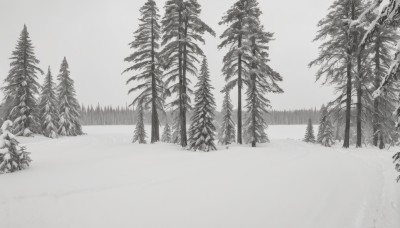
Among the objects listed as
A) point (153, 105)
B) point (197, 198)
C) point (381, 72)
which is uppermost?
point (381, 72)

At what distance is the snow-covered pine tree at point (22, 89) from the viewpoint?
89.6 feet

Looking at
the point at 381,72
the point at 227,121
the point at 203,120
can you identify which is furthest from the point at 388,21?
the point at 227,121

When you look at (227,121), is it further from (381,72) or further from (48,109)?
(48,109)

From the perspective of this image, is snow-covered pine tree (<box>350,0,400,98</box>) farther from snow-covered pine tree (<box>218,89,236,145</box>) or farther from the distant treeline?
the distant treeline

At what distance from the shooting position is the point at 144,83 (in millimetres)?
21531

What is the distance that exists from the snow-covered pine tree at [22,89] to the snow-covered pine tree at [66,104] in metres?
7.67

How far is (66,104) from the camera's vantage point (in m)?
37.2

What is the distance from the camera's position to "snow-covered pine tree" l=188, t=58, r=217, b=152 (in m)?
17.2

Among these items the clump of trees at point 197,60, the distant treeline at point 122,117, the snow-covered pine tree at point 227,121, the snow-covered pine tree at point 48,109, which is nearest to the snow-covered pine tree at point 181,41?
the clump of trees at point 197,60

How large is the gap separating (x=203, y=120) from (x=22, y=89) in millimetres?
24747

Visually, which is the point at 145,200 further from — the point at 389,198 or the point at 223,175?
the point at 389,198

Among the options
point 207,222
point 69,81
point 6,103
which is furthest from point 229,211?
point 69,81

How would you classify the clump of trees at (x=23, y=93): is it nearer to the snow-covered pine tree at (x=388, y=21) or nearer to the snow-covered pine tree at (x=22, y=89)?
the snow-covered pine tree at (x=22, y=89)

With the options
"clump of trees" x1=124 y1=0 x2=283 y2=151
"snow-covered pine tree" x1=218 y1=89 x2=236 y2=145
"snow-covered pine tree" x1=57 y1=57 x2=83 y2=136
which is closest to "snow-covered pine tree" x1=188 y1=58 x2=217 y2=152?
"clump of trees" x1=124 y1=0 x2=283 y2=151
